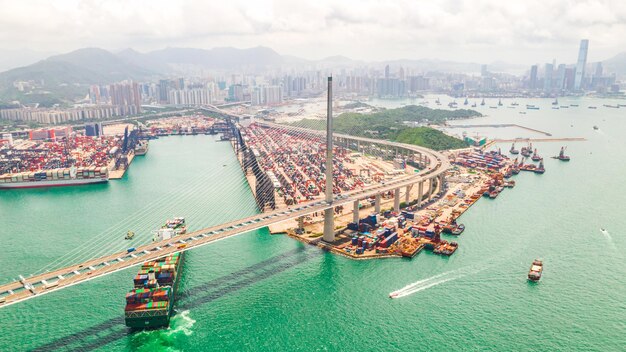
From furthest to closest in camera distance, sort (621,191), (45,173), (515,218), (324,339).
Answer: (45,173)
(621,191)
(515,218)
(324,339)

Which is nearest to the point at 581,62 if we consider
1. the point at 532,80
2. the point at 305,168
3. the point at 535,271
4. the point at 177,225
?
the point at 532,80

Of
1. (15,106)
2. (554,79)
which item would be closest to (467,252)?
(15,106)

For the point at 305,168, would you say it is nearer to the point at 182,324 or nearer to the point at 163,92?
the point at 182,324

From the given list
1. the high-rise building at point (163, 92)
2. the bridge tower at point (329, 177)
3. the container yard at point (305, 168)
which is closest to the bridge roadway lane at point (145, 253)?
the bridge tower at point (329, 177)

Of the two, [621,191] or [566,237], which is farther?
[621,191]

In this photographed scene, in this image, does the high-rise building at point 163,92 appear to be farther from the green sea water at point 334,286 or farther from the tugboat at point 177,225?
the tugboat at point 177,225

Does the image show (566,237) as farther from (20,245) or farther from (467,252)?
(20,245)
